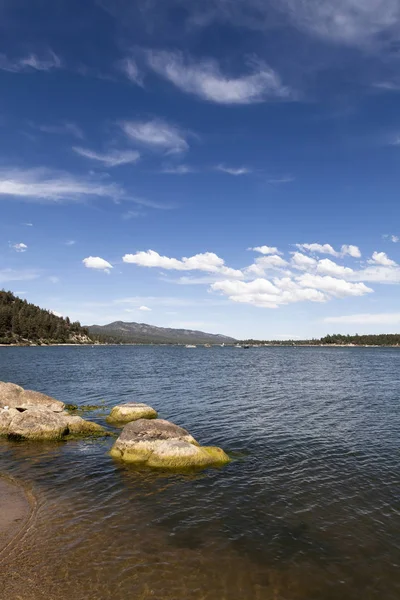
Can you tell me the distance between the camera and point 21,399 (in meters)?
33.3

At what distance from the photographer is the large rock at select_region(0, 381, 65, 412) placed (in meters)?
32.5

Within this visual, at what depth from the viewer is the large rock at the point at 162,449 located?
20.8 metres

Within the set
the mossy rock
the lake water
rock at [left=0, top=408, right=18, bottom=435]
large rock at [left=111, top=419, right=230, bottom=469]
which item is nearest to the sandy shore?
Answer: the lake water

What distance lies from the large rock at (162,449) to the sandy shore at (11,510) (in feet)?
20.3

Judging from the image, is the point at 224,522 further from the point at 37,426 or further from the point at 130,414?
the point at 130,414

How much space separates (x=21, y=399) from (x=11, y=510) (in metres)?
20.3

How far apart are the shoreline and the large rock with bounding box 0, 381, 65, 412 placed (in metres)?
14.5

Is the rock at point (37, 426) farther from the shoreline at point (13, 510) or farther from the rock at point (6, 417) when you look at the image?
the shoreline at point (13, 510)

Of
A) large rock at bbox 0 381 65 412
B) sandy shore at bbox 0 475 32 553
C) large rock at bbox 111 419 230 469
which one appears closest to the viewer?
sandy shore at bbox 0 475 32 553

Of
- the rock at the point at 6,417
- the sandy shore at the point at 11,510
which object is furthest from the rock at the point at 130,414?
the sandy shore at the point at 11,510

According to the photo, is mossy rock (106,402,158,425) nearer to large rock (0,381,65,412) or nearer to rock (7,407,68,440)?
large rock (0,381,65,412)

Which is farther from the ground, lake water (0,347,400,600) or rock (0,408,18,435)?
rock (0,408,18,435)

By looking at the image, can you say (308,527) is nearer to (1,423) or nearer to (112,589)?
(112,589)

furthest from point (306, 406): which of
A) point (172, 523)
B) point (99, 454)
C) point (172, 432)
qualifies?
point (172, 523)
